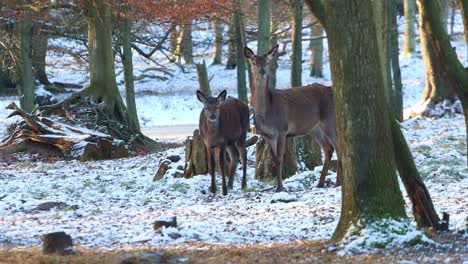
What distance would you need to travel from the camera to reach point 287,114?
14125mm

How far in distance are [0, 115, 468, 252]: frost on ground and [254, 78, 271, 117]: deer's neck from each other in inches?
49.1

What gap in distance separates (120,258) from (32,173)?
966 centimetres

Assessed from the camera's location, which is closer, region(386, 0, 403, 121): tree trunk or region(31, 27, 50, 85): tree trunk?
region(386, 0, 403, 121): tree trunk

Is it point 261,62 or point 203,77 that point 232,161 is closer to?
point 261,62

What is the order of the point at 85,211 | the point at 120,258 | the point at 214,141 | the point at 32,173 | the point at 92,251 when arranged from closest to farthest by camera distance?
the point at 120,258 → the point at 92,251 → the point at 85,211 → the point at 214,141 → the point at 32,173

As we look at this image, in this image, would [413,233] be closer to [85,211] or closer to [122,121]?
[85,211]

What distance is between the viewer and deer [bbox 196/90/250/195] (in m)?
13.7

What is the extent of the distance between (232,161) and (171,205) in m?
2.62

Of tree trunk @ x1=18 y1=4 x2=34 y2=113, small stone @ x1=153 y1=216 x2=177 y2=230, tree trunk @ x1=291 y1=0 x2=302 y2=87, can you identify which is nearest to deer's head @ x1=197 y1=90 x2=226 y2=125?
tree trunk @ x1=291 y1=0 x2=302 y2=87

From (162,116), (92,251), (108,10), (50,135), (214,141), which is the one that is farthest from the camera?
(162,116)

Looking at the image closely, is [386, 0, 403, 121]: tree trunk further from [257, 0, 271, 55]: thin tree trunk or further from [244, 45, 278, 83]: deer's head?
[244, 45, 278, 83]: deer's head

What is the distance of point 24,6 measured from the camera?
73.3ft

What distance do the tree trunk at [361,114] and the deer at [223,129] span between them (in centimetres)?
563

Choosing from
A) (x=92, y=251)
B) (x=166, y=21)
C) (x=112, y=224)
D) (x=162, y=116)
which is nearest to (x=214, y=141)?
(x=112, y=224)
